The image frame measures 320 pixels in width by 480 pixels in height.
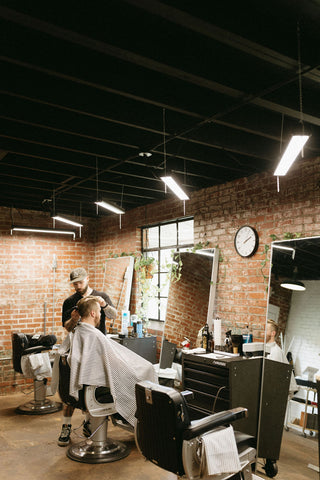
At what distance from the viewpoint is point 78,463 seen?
3473 millimetres

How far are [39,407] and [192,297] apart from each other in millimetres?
2269

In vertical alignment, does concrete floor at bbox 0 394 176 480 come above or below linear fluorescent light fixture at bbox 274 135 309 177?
below

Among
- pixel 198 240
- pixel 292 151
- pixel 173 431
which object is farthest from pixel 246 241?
pixel 173 431

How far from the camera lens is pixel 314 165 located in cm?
385

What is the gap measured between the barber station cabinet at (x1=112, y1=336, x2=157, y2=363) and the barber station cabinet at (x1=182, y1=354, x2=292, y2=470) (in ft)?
5.47

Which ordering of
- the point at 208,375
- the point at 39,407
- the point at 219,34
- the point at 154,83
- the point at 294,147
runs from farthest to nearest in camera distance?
the point at 39,407, the point at 208,375, the point at 154,83, the point at 294,147, the point at 219,34

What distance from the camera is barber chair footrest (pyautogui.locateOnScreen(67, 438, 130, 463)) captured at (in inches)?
137

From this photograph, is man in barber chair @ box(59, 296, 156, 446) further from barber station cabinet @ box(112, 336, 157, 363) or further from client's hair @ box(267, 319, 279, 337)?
barber station cabinet @ box(112, 336, 157, 363)

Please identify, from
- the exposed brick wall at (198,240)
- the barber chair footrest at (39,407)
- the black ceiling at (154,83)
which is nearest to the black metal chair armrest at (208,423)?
the exposed brick wall at (198,240)

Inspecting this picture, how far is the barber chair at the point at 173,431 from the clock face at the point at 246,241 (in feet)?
7.14

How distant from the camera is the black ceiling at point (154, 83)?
2117 millimetres

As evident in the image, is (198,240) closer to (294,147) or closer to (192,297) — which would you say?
(192,297)

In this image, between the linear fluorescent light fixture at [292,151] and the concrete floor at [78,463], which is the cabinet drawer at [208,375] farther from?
the linear fluorescent light fixture at [292,151]

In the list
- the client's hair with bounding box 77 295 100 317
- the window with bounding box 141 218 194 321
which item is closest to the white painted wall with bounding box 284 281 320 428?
the client's hair with bounding box 77 295 100 317
